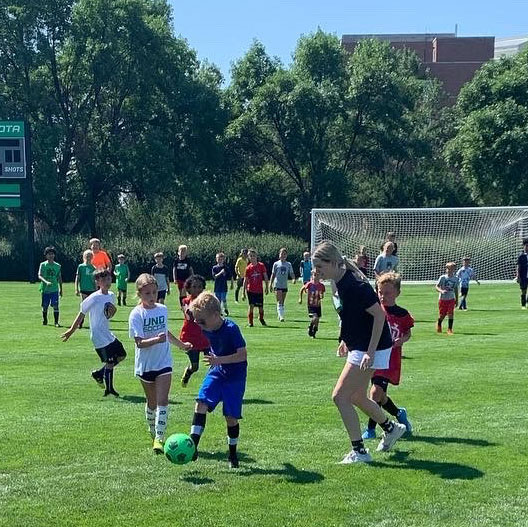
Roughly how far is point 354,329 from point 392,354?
1607 millimetres

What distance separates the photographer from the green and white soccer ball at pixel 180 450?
340 inches

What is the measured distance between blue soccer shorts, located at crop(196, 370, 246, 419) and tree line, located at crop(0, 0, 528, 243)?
48324 millimetres

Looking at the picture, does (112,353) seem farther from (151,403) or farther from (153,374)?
(153,374)

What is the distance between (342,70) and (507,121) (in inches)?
592

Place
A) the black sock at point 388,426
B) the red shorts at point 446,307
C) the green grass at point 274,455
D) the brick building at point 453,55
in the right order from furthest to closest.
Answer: the brick building at point 453,55 < the red shorts at point 446,307 < the black sock at point 388,426 < the green grass at point 274,455

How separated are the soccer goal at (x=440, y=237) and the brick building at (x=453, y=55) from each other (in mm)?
59835

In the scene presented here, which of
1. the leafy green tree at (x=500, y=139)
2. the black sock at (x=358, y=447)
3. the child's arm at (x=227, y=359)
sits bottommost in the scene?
the black sock at (x=358, y=447)

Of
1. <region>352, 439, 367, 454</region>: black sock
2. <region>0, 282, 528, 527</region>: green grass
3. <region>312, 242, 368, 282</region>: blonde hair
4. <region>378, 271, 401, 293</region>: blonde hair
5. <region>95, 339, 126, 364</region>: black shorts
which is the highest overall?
<region>312, 242, 368, 282</region>: blonde hair

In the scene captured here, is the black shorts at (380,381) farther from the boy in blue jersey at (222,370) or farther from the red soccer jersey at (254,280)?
the red soccer jersey at (254,280)

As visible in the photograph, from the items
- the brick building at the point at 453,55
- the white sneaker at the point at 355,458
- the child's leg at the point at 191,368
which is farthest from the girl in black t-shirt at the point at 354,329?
the brick building at the point at 453,55

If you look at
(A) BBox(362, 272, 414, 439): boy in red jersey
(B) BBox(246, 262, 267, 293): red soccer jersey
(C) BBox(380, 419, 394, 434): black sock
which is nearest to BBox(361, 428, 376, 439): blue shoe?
(A) BBox(362, 272, 414, 439): boy in red jersey

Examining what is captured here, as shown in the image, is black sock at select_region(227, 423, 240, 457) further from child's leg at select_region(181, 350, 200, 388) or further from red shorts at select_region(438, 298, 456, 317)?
red shorts at select_region(438, 298, 456, 317)

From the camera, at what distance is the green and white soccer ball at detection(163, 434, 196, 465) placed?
8648mm

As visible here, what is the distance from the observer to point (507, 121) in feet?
172
